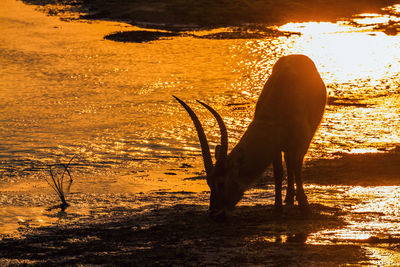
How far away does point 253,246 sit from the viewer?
6801 millimetres

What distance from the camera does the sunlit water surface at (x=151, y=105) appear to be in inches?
368

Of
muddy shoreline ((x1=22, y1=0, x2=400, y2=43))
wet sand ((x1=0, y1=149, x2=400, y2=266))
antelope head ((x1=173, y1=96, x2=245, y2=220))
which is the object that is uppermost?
muddy shoreline ((x1=22, y1=0, x2=400, y2=43))

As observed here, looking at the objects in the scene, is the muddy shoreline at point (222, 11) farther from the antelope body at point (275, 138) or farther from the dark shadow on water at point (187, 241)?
the dark shadow on water at point (187, 241)

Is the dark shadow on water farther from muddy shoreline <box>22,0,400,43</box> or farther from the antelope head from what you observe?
muddy shoreline <box>22,0,400,43</box>

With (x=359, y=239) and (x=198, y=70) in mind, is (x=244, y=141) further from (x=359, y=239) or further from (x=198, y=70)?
(x=198, y=70)

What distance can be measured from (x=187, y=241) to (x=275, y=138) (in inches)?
61.8

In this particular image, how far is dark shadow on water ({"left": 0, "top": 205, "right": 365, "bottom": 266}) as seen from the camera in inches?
252

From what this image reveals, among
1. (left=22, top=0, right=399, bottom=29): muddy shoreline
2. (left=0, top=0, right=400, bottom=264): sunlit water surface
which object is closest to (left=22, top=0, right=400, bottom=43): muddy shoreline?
(left=22, top=0, right=399, bottom=29): muddy shoreline

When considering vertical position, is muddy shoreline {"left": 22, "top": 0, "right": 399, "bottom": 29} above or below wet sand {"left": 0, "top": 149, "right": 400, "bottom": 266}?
above

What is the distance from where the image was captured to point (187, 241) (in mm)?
7035

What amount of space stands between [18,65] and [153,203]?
1301 cm

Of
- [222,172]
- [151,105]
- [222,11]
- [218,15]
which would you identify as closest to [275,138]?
[222,172]

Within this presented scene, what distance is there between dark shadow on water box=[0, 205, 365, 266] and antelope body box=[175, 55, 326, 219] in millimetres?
322

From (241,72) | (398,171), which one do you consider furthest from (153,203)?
(241,72)
